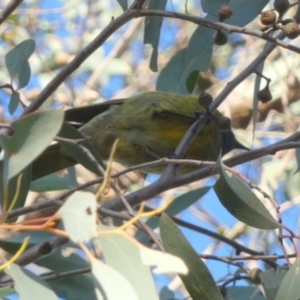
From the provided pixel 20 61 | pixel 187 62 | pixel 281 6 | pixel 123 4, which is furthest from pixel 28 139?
pixel 187 62

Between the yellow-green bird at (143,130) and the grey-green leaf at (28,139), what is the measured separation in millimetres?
1377

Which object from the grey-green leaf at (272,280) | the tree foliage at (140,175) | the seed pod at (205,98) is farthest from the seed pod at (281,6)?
the grey-green leaf at (272,280)

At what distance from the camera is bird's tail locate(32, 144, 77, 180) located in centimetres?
249

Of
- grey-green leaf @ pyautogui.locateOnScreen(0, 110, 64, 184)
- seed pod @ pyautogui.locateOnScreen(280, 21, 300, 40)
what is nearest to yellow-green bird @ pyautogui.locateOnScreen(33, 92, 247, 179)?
seed pod @ pyautogui.locateOnScreen(280, 21, 300, 40)

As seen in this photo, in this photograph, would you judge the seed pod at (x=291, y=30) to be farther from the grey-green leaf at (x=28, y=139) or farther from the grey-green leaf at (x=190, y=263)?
the grey-green leaf at (x=28, y=139)

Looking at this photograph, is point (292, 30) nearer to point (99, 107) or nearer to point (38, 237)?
point (38, 237)

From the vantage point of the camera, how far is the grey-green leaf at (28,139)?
102 cm

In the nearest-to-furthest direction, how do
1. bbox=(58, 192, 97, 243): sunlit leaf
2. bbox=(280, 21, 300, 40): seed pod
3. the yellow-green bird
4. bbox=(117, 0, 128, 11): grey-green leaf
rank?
bbox=(58, 192, 97, 243): sunlit leaf → bbox=(280, 21, 300, 40): seed pod → bbox=(117, 0, 128, 11): grey-green leaf → the yellow-green bird

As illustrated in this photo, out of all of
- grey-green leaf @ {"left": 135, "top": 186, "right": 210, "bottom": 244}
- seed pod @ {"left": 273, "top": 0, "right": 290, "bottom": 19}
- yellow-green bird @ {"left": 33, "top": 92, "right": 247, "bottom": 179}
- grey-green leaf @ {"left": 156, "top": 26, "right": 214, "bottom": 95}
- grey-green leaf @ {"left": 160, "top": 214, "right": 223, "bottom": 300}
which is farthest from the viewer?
yellow-green bird @ {"left": 33, "top": 92, "right": 247, "bottom": 179}

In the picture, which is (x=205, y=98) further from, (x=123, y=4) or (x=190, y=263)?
(x=190, y=263)

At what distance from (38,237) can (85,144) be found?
1.09ft

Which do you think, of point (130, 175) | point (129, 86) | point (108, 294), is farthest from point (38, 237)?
point (129, 86)

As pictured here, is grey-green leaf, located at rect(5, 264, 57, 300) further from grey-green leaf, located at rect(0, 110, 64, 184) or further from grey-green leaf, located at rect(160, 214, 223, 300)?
grey-green leaf, located at rect(160, 214, 223, 300)

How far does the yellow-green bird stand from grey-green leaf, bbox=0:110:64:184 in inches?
54.2
